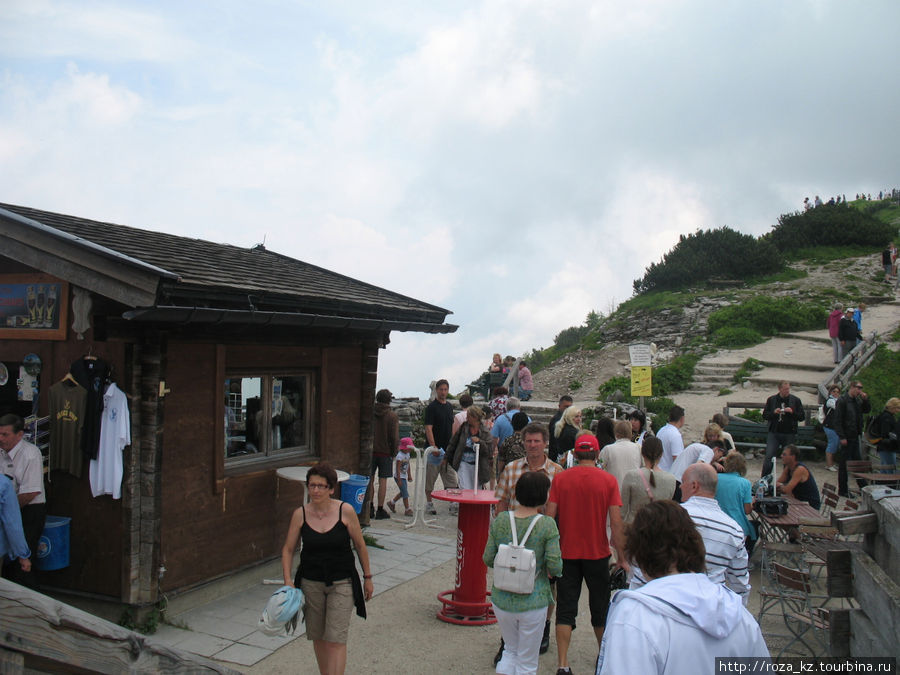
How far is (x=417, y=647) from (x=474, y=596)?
80 cm

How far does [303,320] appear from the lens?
697cm

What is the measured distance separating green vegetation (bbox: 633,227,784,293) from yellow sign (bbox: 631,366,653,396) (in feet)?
66.8

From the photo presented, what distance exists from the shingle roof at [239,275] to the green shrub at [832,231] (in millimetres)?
31761

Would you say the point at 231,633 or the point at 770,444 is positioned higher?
the point at 770,444

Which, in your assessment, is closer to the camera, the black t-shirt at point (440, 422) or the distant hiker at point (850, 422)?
the black t-shirt at point (440, 422)

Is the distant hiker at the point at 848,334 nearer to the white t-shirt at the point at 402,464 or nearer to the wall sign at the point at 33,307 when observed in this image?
the white t-shirt at the point at 402,464

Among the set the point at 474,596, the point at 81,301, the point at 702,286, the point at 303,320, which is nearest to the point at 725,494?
the point at 474,596

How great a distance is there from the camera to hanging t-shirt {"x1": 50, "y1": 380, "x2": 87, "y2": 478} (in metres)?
5.94

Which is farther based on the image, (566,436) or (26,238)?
(566,436)

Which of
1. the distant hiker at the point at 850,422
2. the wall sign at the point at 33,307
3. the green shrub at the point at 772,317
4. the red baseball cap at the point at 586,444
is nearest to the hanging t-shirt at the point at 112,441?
the wall sign at the point at 33,307

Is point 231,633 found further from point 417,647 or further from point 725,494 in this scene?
point 725,494

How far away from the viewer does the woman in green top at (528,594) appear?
447 cm

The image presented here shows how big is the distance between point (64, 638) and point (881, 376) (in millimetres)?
19333

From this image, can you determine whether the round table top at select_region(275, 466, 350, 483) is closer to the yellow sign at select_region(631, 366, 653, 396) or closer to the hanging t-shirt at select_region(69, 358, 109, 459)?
the hanging t-shirt at select_region(69, 358, 109, 459)
